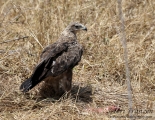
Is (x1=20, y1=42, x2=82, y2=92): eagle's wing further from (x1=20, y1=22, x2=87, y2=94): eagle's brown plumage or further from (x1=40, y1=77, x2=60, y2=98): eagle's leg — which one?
(x1=40, y1=77, x2=60, y2=98): eagle's leg

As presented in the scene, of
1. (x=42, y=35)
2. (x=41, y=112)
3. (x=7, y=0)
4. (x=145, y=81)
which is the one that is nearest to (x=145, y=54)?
(x=145, y=81)

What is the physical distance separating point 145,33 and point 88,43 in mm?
985

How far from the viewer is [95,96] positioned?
4824mm

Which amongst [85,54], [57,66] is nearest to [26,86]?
[57,66]

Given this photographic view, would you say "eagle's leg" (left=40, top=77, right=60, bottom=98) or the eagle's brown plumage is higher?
the eagle's brown plumage

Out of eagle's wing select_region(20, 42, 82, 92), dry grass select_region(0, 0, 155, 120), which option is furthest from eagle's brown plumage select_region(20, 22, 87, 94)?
dry grass select_region(0, 0, 155, 120)

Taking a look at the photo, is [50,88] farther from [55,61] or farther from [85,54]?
[85,54]

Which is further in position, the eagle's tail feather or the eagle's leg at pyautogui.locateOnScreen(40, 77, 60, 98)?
the eagle's leg at pyautogui.locateOnScreen(40, 77, 60, 98)

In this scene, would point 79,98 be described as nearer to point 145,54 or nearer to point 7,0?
point 145,54

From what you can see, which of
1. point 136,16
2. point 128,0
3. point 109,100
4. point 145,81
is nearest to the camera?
point 109,100

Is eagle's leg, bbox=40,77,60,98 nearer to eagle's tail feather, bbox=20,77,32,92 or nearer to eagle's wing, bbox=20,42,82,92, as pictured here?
eagle's wing, bbox=20,42,82,92

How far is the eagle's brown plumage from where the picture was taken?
4.41m

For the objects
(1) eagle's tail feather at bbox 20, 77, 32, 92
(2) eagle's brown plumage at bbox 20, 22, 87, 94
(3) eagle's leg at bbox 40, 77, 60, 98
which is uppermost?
(2) eagle's brown plumage at bbox 20, 22, 87, 94

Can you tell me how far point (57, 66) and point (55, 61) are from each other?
9 centimetres
